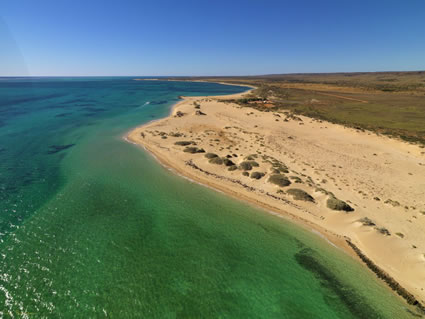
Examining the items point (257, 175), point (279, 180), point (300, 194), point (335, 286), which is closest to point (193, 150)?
point (257, 175)

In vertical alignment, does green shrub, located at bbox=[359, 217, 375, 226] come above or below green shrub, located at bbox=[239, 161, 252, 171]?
below

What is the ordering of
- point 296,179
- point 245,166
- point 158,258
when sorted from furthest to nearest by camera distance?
point 245,166 → point 296,179 → point 158,258

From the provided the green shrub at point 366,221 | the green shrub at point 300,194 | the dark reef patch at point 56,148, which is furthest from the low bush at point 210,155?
the dark reef patch at point 56,148

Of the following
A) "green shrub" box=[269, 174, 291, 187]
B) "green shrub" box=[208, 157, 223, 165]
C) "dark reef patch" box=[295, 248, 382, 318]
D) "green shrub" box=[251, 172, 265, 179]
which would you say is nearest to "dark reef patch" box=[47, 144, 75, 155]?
"green shrub" box=[208, 157, 223, 165]

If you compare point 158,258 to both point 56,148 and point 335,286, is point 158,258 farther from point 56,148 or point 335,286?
point 56,148

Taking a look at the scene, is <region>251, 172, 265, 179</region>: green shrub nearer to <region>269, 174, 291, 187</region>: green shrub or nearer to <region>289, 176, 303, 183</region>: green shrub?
<region>269, 174, 291, 187</region>: green shrub

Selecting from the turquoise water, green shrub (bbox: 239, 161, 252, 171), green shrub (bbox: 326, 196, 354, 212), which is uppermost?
green shrub (bbox: 239, 161, 252, 171)
